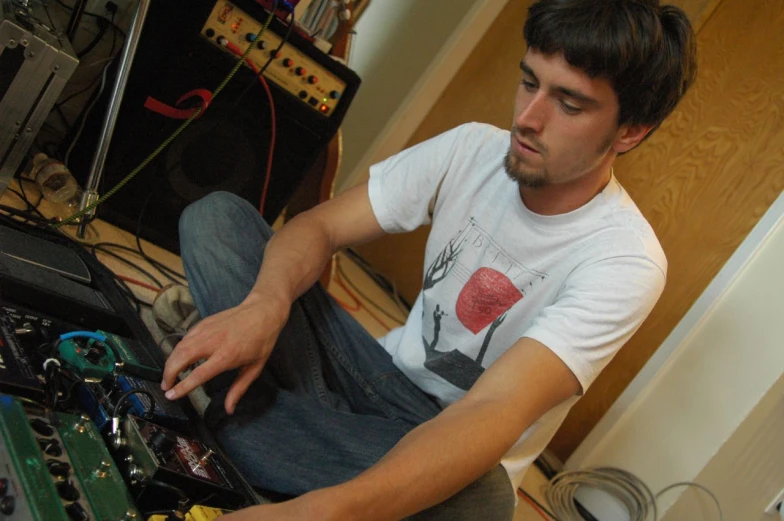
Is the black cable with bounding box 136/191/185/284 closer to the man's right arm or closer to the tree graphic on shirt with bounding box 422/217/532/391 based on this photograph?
the man's right arm

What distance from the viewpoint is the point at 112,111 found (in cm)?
167

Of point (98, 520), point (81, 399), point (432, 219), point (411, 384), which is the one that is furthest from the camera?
point (432, 219)

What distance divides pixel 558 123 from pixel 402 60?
5.37ft

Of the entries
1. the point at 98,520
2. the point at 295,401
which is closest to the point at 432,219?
the point at 295,401

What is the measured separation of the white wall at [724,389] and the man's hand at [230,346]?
1.16m

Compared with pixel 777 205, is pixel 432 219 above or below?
below

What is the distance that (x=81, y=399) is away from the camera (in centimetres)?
96

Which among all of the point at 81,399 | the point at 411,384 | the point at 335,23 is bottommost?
the point at 81,399

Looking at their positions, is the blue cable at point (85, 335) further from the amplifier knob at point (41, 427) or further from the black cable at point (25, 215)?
the black cable at point (25, 215)

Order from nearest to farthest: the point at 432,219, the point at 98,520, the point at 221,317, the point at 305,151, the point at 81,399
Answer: the point at 98,520 < the point at 81,399 < the point at 221,317 < the point at 432,219 < the point at 305,151

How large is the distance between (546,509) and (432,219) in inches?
36.0

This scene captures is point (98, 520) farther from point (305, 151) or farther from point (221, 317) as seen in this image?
point (305, 151)

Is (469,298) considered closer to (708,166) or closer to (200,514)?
(200,514)

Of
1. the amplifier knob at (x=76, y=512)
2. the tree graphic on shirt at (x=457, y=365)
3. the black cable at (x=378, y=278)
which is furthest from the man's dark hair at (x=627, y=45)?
the black cable at (x=378, y=278)
